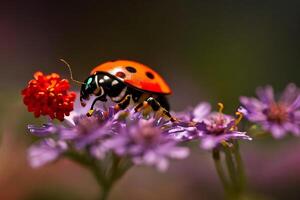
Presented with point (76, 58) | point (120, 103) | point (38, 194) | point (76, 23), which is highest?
point (76, 23)

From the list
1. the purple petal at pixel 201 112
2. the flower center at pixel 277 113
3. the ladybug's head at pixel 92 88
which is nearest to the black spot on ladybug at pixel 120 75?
the ladybug's head at pixel 92 88

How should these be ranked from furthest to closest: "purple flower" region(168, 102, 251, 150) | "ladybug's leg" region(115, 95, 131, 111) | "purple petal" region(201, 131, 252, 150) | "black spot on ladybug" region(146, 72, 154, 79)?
"black spot on ladybug" region(146, 72, 154, 79)
"ladybug's leg" region(115, 95, 131, 111)
"purple flower" region(168, 102, 251, 150)
"purple petal" region(201, 131, 252, 150)

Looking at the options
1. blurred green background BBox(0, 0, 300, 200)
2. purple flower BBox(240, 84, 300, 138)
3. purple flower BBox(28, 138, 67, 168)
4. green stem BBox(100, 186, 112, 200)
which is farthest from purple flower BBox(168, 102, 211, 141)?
blurred green background BBox(0, 0, 300, 200)

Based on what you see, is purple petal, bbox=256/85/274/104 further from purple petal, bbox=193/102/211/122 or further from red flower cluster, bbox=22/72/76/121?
red flower cluster, bbox=22/72/76/121

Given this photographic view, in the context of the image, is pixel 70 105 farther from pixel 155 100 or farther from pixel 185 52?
pixel 185 52

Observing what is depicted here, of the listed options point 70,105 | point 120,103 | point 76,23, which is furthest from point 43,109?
point 76,23

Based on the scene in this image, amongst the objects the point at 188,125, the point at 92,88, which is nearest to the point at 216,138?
the point at 188,125

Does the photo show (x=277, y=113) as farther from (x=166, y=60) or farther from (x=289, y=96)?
(x=166, y=60)
